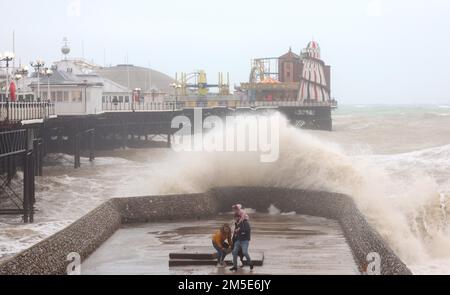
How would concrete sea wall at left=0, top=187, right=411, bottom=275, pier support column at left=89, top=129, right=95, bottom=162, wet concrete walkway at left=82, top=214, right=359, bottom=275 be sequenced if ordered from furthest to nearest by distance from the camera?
pier support column at left=89, top=129, right=95, bottom=162 → wet concrete walkway at left=82, top=214, right=359, bottom=275 → concrete sea wall at left=0, top=187, right=411, bottom=275

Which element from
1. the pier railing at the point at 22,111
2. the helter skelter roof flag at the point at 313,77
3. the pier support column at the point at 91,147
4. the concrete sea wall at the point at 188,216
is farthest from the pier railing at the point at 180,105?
the concrete sea wall at the point at 188,216

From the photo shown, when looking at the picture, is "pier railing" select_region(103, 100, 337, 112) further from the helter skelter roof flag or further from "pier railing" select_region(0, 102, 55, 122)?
"pier railing" select_region(0, 102, 55, 122)

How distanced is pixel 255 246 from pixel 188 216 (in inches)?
207

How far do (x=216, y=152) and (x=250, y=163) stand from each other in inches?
72.1

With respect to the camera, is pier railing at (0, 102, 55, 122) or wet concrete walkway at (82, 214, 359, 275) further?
pier railing at (0, 102, 55, 122)

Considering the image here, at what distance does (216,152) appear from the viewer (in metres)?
31.4

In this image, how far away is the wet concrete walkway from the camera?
15.3 m

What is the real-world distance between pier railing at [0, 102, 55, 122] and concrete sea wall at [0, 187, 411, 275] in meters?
4.67

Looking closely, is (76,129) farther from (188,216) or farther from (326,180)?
(188,216)

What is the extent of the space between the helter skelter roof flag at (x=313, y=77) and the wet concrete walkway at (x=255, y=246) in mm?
86181

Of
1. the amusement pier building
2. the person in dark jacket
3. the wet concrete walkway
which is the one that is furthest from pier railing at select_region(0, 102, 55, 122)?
the amusement pier building

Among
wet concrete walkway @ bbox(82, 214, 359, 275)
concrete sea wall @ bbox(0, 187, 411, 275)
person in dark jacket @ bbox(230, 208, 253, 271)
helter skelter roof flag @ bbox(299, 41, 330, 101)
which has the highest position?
helter skelter roof flag @ bbox(299, 41, 330, 101)

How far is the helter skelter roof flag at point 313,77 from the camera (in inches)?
4279
